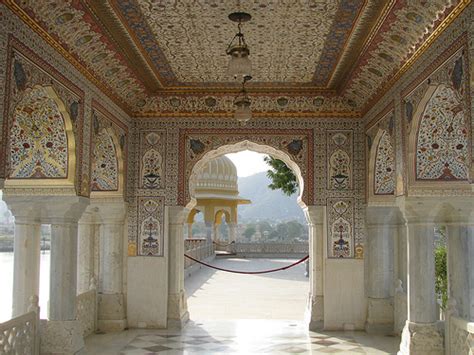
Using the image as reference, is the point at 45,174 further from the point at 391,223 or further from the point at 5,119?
the point at 391,223

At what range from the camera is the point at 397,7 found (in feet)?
18.4

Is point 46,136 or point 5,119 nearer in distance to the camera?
point 5,119

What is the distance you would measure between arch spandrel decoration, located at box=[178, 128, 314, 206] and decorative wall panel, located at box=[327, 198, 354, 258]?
396 millimetres

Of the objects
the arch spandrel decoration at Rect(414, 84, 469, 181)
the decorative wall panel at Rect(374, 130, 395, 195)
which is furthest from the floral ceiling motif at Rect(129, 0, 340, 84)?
the decorative wall panel at Rect(374, 130, 395, 195)

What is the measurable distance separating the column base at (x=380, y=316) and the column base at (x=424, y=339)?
7.39 feet

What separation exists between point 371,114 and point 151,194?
379 centimetres

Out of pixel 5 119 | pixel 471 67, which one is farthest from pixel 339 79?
pixel 5 119

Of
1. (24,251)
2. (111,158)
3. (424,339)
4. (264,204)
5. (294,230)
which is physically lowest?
(424,339)

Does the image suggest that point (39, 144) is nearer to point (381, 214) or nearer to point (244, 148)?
point (244, 148)

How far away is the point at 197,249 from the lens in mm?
20625

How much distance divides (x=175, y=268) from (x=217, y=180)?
680 inches

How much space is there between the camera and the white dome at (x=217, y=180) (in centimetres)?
2608

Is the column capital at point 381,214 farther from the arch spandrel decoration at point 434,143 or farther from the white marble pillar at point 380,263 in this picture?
the arch spandrel decoration at point 434,143

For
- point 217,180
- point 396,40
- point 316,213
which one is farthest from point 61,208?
point 217,180
